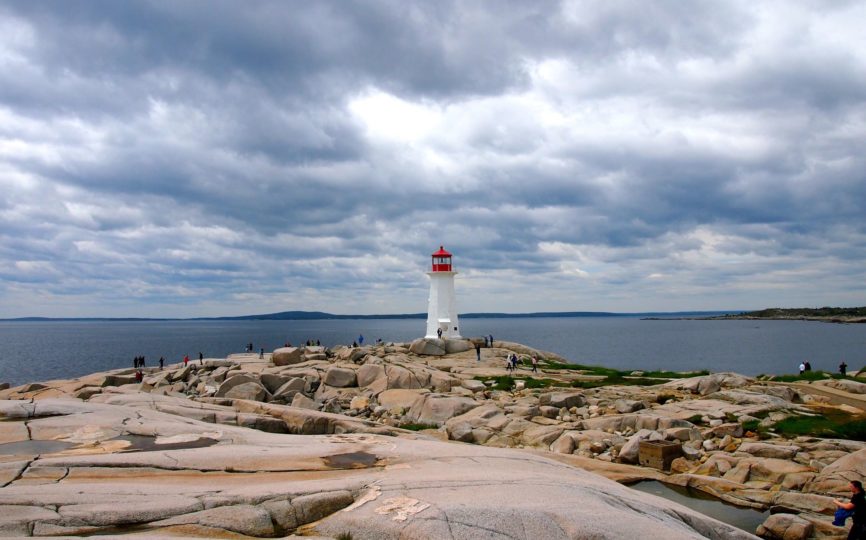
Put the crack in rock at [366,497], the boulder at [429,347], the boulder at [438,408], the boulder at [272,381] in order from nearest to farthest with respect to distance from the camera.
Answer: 1. the crack in rock at [366,497]
2. the boulder at [438,408]
3. the boulder at [272,381]
4. the boulder at [429,347]

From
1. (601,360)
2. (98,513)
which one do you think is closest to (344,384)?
(98,513)

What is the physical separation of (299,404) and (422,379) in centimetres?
845

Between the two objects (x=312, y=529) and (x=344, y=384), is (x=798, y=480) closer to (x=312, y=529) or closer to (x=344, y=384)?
(x=312, y=529)

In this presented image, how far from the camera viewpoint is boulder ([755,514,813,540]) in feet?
44.8

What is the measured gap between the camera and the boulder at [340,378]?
1404 inches

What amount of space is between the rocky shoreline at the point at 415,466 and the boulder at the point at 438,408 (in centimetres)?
10

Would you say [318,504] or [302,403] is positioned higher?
[318,504]

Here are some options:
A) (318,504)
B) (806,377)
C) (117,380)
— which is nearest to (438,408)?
(318,504)

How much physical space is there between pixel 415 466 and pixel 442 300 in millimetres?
40435

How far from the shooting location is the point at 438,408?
2714 cm

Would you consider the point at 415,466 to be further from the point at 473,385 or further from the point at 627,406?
the point at 473,385

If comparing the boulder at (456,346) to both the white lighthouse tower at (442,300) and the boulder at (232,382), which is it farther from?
the boulder at (232,382)

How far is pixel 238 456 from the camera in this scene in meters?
11.3

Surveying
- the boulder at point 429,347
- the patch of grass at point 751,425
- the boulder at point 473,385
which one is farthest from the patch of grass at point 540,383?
the boulder at point 429,347
